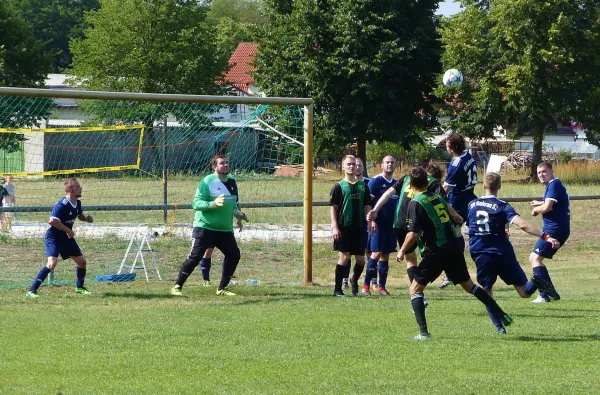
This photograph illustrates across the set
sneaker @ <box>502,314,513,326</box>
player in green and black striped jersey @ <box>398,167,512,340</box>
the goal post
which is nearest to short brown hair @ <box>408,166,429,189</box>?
player in green and black striped jersey @ <box>398,167,512,340</box>

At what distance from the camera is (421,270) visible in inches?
353

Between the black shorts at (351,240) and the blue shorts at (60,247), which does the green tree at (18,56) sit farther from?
the black shorts at (351,240)

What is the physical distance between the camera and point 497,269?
10.1 m

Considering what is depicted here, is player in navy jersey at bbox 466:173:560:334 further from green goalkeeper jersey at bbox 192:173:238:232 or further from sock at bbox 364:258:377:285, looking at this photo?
green goalkeeper jersey at bbox 192:173:238:232

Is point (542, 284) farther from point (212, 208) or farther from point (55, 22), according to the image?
point (55, 22)

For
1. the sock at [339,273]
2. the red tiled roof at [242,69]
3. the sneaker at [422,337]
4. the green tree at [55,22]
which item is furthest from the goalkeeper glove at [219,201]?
the green tree at [55,22]

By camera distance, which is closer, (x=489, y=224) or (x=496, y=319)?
(x=496, y=319)

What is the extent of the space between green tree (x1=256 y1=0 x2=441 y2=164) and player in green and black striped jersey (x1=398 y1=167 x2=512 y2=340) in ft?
111

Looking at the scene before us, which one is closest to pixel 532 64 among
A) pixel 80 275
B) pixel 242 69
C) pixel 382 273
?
pixel 382 273

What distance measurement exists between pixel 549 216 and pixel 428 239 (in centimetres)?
421

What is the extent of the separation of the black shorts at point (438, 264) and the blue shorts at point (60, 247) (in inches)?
225

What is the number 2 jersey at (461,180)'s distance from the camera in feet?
39.8

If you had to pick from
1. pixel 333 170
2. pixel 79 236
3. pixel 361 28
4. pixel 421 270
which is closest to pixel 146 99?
pixel 421 270

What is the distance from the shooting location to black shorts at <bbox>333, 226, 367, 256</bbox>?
1252 cm
